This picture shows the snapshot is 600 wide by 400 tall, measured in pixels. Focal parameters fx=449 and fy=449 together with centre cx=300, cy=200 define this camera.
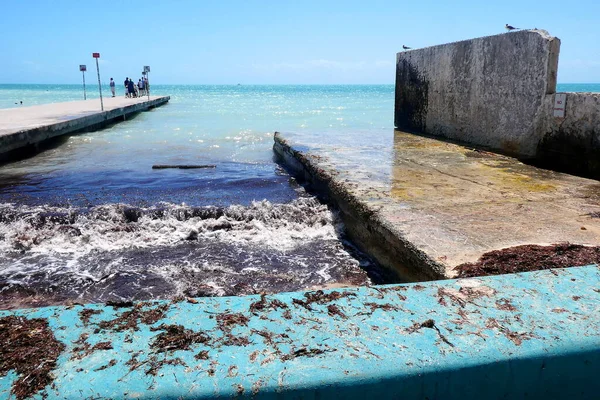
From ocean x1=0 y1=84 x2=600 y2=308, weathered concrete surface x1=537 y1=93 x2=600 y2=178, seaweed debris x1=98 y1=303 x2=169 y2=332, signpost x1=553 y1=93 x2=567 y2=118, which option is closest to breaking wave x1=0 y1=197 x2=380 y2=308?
ocean x1=0 y1=84 x2=600 y2=308

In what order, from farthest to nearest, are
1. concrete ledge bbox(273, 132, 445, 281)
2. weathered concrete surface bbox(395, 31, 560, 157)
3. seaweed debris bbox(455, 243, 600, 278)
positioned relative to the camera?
1. weathered concrete surface bbox(395, 31, 560, 157)
2. concrete ledge bbox(273, 132, 445, 281)
3. seaweed debris bbox(455, 243, 600, 278)

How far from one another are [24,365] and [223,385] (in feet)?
2.00

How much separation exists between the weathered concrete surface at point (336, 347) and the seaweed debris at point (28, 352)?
0.09ft

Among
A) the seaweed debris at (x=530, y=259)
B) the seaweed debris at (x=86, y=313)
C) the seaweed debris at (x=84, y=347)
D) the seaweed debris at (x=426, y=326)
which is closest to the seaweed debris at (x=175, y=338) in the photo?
the seaweed debris at (x=84, y=347)

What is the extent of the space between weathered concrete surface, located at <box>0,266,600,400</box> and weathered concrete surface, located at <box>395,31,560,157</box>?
5.27 m

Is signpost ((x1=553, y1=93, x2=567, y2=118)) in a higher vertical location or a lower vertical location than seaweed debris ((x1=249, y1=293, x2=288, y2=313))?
higher

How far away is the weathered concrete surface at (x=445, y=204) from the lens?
9.95 ft

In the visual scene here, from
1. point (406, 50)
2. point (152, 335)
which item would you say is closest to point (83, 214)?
point (152, 335)

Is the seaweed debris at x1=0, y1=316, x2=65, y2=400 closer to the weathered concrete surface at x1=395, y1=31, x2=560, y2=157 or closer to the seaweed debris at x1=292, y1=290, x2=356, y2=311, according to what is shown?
the seaweed debris at x1=292, y1=290, x2=356, y2=311

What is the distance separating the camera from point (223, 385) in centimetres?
130

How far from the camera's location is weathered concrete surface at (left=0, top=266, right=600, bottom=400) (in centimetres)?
132

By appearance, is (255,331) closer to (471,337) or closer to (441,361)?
(441,361)

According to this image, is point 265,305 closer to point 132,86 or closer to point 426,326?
point 426,326

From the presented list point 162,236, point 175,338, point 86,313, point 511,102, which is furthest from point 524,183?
point 86,313
